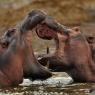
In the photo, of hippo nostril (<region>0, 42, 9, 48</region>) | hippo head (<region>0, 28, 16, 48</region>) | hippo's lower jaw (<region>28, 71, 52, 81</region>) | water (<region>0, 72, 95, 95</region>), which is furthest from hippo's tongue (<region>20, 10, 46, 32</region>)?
water (<region>0, 72, 95, 95</region>)

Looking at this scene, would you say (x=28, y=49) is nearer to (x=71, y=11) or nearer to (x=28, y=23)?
(x=28, y=23)

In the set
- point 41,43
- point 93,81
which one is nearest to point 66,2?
point 41,43

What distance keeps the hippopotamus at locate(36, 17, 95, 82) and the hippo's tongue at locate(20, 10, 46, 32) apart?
24 cm

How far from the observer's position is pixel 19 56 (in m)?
9.08

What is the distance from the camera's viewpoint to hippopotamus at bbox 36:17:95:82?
30.7 ft

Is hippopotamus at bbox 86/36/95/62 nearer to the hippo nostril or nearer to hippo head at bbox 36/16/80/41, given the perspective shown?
hippo head at bbox 36/16/80/41

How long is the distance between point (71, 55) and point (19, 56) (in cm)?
85

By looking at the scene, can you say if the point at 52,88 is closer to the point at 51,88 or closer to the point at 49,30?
the point at 51,88

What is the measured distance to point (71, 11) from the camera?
1165 inches

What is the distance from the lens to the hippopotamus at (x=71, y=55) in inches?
369

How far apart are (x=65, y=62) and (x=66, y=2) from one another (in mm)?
20940

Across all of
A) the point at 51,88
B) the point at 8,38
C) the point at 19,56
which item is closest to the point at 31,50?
the point at 19,56

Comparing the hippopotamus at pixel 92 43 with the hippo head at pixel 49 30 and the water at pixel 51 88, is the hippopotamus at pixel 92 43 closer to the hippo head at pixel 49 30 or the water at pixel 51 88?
the hippo head at pixel 49 30

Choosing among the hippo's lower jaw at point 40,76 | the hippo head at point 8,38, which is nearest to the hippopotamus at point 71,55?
the hippo's lower jaw at point 40,76
